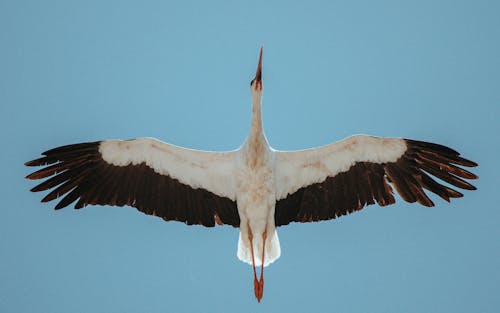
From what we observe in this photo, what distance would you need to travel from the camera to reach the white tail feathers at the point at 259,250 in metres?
10.7

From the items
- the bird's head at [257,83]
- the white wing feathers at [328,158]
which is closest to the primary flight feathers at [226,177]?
the white wing feathers at [328,158]

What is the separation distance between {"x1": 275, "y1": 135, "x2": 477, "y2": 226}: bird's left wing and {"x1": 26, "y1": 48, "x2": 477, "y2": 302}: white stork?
0.6 inches

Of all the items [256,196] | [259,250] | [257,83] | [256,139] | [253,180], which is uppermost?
[257,83]

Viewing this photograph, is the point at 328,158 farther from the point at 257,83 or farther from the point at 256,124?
the point at 257,83

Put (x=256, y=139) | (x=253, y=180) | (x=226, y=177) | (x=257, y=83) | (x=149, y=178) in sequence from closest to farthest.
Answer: (x=256, y=139)
(x=253, y=180)
(x=257, y=83)
(x=226, y=177)
(x=149, y=178)

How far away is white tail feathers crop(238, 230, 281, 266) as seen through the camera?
1066cm

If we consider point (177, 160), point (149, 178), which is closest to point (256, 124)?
point (177, 160)

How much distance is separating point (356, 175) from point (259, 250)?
1.75m

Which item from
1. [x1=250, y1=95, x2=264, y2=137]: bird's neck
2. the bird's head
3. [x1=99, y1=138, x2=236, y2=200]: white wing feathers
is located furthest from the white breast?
the bird's head

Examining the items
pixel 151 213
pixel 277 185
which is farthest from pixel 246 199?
pixel 151 213

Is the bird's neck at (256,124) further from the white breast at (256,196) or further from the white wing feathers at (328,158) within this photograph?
the white wing feathers at (328,158)

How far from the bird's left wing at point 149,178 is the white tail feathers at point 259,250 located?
0.34 m

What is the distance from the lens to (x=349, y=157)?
10.6 meters

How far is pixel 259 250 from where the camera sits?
35.1 ft
